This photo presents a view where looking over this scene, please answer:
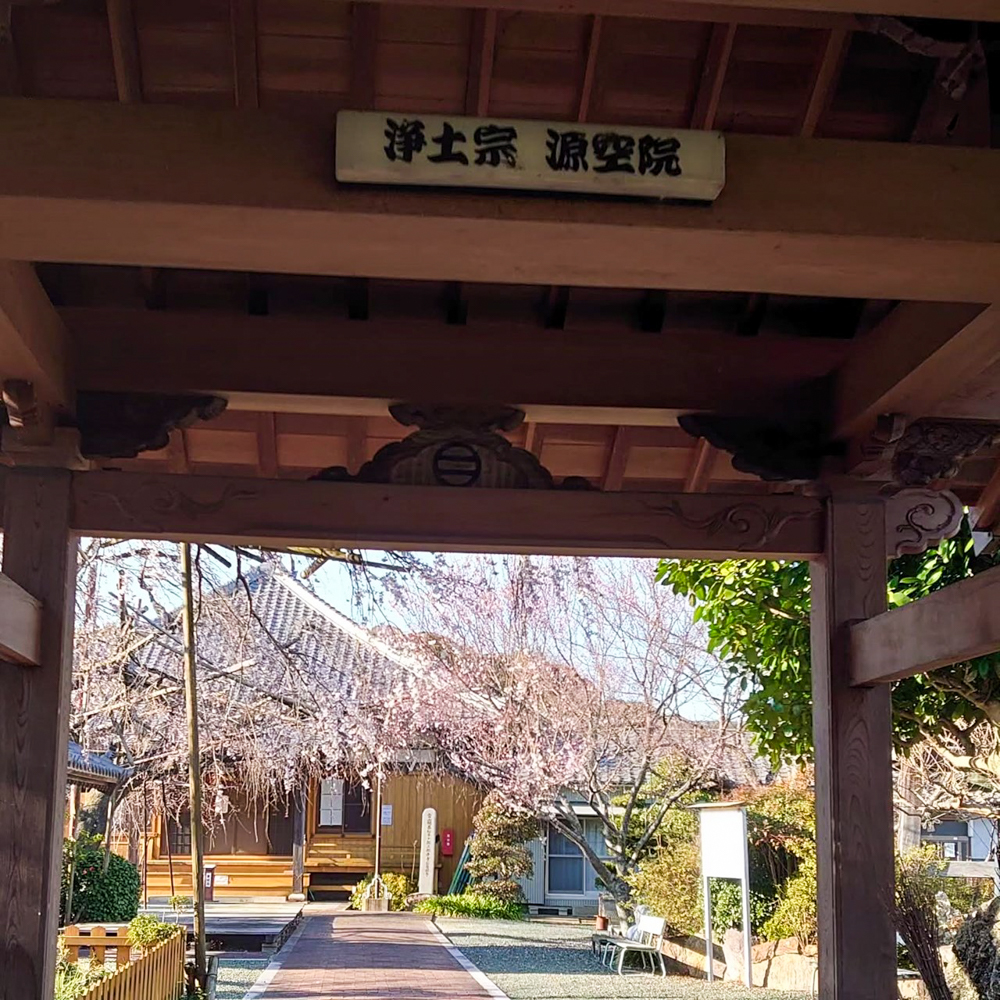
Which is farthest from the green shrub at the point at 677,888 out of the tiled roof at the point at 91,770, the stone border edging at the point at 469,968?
the tiled roof at the point at 91,770

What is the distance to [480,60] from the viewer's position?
3346 mm

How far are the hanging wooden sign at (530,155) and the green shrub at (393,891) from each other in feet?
61.5

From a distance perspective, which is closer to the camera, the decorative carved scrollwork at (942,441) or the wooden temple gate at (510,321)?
the wooden temple gate at (510,321)

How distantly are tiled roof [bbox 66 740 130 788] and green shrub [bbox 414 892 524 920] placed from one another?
5589mm

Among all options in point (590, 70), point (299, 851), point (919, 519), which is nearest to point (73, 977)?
point (919, 519)

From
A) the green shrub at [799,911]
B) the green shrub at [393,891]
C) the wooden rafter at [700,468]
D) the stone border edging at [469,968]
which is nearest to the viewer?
the wooden rafter at [700,468]

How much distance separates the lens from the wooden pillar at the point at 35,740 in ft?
12.7

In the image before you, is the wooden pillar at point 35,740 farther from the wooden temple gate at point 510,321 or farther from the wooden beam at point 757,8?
the wooden beam at point 757,8

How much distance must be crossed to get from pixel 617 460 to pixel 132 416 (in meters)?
1.79

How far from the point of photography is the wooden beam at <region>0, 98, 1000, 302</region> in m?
2.49

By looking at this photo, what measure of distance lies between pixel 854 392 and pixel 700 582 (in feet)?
12.8

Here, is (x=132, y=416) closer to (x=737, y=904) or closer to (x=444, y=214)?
(x=444, y=214)

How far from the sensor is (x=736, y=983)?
12398 millimetres

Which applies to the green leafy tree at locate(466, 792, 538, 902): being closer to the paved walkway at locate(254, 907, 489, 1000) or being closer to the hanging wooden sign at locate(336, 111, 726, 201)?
the paved walkway at locate(254, 907, 489, 1000)
